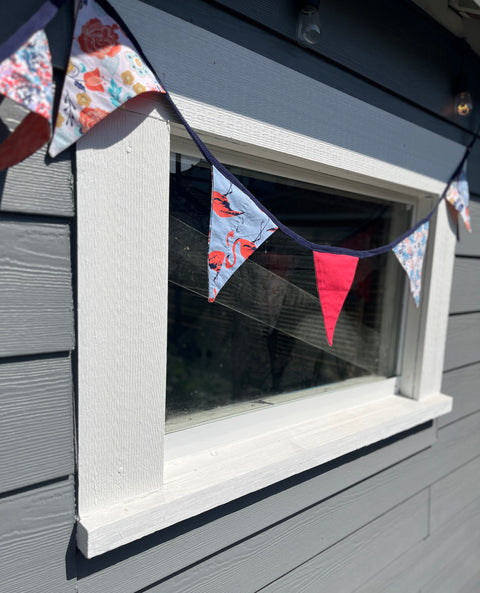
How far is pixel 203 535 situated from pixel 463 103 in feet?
5.36

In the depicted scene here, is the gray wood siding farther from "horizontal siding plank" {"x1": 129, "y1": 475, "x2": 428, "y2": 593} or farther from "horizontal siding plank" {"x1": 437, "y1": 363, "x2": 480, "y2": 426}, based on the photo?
"horizontal siding plank" {"x1": 437, "y1": 363, "x2": 480, "y2": 426}

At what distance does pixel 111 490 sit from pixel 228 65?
3.00 feet

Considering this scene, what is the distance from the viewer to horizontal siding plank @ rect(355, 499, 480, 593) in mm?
1617

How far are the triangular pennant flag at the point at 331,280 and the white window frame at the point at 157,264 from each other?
0.85 feet

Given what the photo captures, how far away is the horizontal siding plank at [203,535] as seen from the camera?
846mm

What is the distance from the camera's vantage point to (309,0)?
0.97 metres

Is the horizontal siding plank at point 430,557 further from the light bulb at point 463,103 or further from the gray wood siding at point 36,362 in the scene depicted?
the light bulb at point 463,103

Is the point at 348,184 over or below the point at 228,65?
below

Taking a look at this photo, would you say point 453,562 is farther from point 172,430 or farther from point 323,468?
point 172,430

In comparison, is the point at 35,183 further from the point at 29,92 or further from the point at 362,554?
the point at 362,554

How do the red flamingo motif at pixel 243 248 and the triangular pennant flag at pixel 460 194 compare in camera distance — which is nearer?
the red flamingo motif at pixel 243 248

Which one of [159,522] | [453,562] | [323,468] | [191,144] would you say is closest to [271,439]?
[323,468]

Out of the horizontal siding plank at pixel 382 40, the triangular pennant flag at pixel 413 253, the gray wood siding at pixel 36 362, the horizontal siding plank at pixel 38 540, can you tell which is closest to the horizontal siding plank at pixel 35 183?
the gray wood siding at pixel 36 362

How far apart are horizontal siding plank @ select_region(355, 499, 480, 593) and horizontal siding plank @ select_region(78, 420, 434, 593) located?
568 mm
